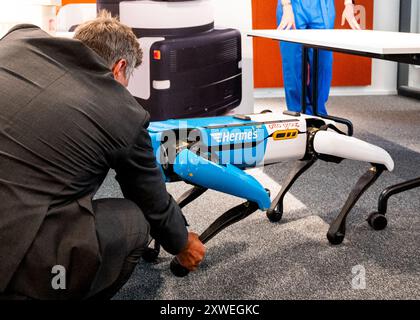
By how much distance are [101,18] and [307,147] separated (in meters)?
0.88

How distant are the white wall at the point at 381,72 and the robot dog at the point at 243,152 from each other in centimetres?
334

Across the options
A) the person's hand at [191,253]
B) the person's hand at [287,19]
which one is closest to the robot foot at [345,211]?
the person's hand at [191,253]

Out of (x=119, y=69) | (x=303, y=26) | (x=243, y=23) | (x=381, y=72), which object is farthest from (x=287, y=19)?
(x=381, y=72)

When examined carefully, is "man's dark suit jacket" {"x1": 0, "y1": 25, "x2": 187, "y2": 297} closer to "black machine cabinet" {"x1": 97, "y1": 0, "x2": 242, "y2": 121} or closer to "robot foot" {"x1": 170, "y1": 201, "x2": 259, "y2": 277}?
"robot foot" {"x1": 170, "y1": 201, "x2": 259, "y2": 277}

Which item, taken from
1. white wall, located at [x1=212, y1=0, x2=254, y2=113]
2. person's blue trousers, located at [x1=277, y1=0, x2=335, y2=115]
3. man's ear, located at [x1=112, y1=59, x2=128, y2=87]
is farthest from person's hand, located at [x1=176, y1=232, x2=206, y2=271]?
person's blue trousers, located at [x1=277, y1=0, x2=335, y2=115]

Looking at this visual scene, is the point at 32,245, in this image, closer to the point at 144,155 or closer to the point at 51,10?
the point at 144,155

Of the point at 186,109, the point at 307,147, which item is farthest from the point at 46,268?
the point at 186,109

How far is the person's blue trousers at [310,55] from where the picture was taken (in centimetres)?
338

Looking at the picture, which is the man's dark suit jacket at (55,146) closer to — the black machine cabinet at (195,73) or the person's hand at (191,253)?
the person's hand at (191,253)

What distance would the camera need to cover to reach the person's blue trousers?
3381 mm

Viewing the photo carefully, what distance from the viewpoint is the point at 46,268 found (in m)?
1.15

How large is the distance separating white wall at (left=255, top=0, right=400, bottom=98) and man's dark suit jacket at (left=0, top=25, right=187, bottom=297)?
4.17 m

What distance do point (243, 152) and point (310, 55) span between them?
189cm
